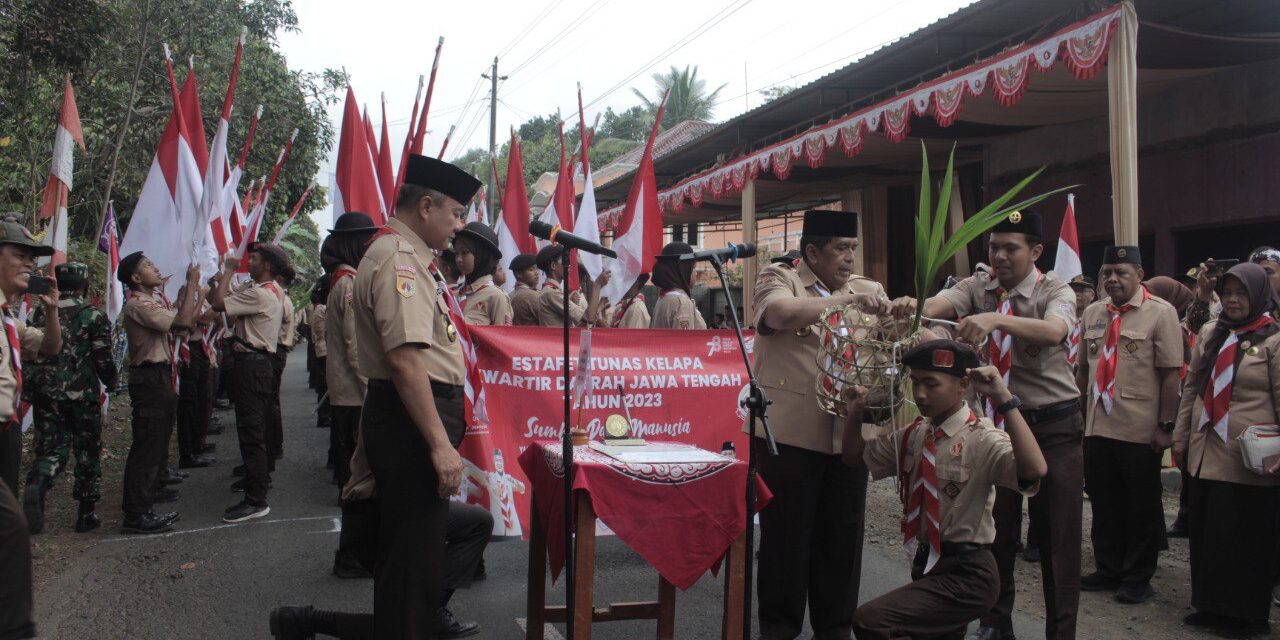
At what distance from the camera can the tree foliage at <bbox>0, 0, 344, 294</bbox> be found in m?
9.58

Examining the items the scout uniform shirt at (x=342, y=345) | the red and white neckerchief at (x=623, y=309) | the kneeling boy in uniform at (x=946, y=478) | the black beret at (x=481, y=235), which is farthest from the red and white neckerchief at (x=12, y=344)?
the red and white neckerchief at (x=623, y=309)

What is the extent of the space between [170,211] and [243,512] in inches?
93.7

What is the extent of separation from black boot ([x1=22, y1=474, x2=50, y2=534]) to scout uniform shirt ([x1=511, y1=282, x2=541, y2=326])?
11.7 ft

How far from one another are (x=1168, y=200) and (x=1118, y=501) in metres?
6.50

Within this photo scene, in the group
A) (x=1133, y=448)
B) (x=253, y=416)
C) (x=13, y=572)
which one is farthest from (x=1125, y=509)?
→ (x=253, y=416)

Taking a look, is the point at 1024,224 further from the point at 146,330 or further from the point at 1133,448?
the point at 146,330

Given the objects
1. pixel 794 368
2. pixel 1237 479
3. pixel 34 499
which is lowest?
pixel 34 499

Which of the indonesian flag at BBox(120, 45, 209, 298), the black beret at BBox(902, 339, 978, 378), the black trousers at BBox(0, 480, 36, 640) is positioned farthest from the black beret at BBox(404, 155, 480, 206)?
the indonesian flag at BBox(120, 45, 209, 298)

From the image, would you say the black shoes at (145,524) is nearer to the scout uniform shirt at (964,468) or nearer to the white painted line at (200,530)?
the white painted line at (200,530)

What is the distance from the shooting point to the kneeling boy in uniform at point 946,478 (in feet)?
11.6

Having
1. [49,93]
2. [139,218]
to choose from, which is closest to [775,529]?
[139,218]

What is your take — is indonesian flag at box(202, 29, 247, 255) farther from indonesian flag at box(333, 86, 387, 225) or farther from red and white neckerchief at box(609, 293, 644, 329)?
red and white neckerchief at box(609, 293, 644, 329)

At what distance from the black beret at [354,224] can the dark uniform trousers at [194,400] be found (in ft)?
14.4

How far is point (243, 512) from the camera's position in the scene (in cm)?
738
